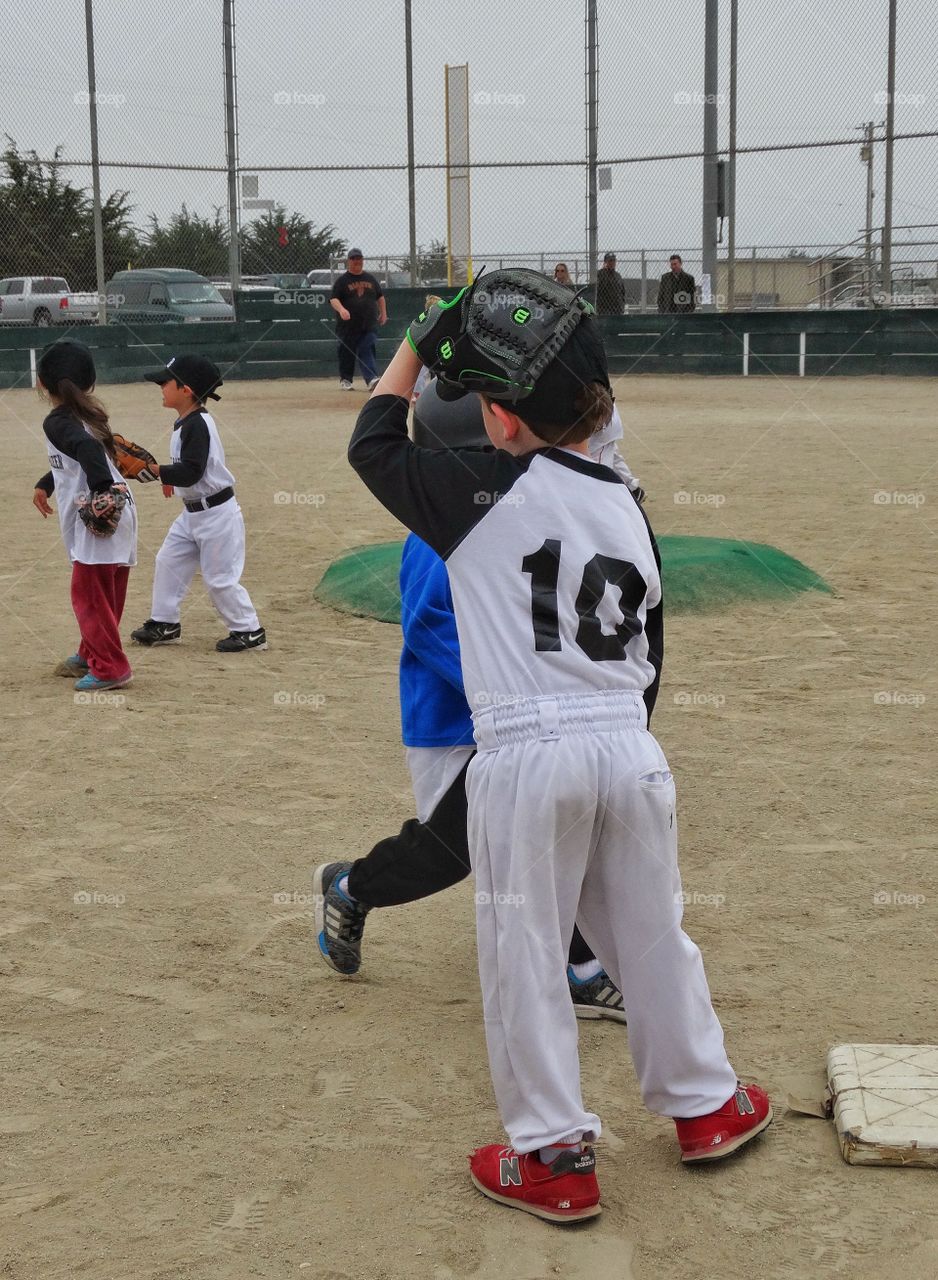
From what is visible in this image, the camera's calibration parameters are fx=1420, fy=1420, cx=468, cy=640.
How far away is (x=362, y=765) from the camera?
548 cm

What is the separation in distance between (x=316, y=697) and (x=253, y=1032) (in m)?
3.06

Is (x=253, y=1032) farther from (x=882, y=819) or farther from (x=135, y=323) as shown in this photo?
(x=135, y=323)

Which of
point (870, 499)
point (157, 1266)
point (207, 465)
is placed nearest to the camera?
point (157, 1266)

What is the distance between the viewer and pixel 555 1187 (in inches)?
105

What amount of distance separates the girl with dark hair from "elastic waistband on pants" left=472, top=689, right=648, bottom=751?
4166mm

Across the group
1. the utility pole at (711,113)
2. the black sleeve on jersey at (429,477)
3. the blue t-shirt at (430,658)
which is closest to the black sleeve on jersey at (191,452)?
the blue t-shirt at (430,658)

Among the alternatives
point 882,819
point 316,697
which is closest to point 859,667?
point 882,819

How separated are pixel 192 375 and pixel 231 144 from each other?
15683mm

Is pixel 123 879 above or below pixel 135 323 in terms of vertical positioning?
below

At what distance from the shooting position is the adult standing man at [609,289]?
2291 centimetres

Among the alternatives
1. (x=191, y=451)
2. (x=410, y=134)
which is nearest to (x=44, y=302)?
(x=410, y=134)

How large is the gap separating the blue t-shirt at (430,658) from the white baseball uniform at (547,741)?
48 centimetres

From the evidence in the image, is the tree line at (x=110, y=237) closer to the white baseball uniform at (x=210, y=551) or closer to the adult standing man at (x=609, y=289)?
the adult standing man at (x=609, y=289)

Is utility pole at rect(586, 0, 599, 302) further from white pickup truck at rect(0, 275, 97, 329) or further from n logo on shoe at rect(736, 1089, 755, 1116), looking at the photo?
n logo on shoe at rect(736, 1089, 755, 1116)
